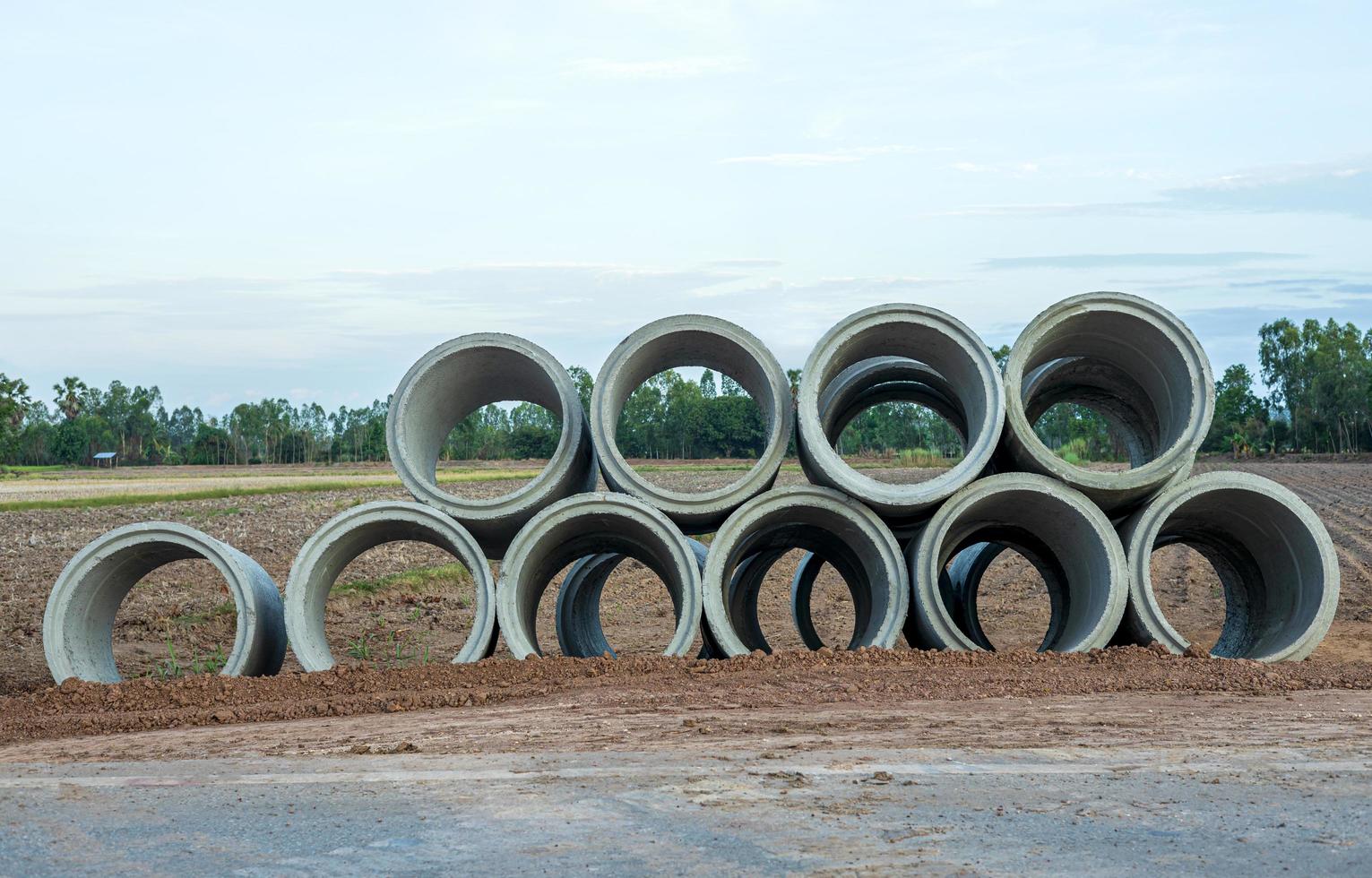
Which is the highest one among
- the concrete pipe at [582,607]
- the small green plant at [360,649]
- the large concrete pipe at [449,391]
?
the large concrete pipe at [449,391]

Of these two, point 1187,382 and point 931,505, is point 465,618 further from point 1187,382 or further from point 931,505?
point 1187,382

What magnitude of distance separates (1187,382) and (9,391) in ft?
189

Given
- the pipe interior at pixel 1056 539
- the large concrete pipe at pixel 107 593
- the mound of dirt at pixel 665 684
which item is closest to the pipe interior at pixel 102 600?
the large concrete pipe at pixel 107 593

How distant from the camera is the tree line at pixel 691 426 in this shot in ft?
232

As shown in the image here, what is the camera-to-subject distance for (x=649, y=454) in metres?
89.6

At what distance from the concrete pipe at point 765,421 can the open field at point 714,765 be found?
133cm

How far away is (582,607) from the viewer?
44.2 ft

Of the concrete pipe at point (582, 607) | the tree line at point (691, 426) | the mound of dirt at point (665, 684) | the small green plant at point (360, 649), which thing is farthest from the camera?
the tree line at point (691, 426)

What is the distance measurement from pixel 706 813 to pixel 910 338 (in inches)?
228

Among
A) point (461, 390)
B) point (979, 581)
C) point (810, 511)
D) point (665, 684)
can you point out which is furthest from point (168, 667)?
point (979, 581)

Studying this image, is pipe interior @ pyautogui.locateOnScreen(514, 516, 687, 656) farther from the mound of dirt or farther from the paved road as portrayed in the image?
the paved road

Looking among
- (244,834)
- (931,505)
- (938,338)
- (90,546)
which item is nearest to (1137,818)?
(244,834)

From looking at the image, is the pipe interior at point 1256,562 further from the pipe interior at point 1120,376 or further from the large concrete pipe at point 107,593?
the large concrete pipe at point 107,593

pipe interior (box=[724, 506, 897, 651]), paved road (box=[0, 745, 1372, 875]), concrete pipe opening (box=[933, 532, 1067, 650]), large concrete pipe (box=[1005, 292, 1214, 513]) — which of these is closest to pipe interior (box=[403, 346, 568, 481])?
pipe interior (box=[724, 506, 897, 651])
